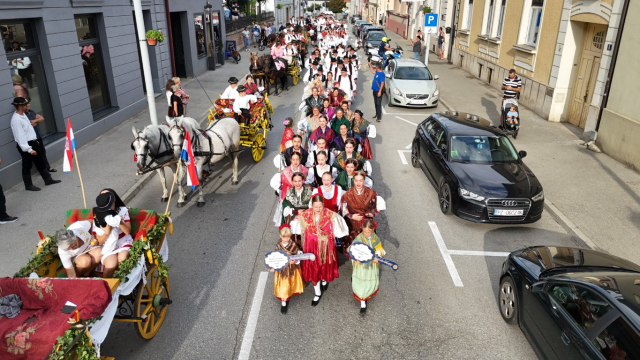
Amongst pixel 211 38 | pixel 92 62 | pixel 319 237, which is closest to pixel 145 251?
pixel 319 237

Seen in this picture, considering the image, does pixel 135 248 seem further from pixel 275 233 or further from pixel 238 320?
pixel 275 233

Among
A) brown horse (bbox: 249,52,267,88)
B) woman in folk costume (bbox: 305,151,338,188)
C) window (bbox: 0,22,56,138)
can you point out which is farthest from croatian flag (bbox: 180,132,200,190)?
brown horse (bbox: 249,52,267,88)

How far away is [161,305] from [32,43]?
28.6 feet

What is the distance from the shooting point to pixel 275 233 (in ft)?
26.9

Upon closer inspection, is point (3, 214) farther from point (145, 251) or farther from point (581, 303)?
point (581, 303)

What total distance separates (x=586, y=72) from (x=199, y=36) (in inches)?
739

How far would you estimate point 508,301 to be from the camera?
5.93 meters

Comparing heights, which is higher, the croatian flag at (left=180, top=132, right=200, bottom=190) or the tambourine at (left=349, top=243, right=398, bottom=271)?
the croatian flag at (left=180, top=132, right=200, bottom=190)

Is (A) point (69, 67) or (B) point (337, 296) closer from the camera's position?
(B) point (337, 296)

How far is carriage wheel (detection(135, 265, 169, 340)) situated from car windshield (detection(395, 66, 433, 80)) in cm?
1452

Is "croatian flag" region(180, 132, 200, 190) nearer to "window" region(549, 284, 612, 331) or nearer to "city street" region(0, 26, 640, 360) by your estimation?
"city street" region(0, 26, 640, 360)

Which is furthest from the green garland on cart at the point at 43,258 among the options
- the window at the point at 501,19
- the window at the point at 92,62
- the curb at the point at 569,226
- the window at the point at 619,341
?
the window at the point at 501,19

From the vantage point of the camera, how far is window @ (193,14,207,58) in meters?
23.8

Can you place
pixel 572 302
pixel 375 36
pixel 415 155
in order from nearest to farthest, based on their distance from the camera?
pixel 572 302 → pixel 415 155 → pixel 375 36
